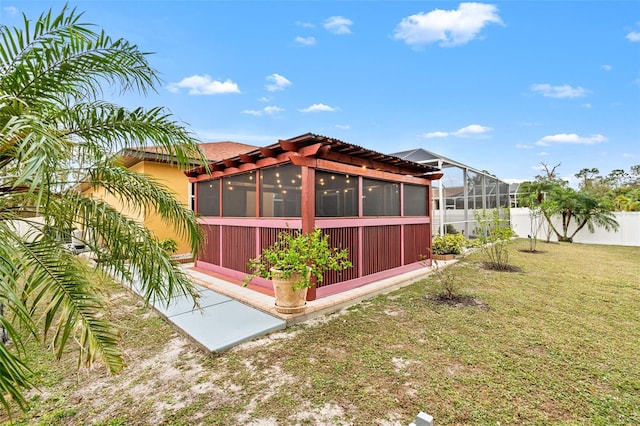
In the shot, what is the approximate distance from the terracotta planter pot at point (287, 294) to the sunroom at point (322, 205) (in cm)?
61

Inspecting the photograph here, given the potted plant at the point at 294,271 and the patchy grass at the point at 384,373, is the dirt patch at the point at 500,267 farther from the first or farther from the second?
the potted plant at the point at 294,271

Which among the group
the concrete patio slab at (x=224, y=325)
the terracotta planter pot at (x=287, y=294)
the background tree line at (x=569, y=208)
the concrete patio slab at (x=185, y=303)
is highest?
the background tree line at (x=569, y=208)

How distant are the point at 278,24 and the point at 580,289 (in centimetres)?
1090

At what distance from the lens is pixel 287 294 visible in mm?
3893

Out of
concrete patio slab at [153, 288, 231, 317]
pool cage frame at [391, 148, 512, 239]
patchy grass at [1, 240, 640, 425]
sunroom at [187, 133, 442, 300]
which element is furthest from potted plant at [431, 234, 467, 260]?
concrete patio slab at [153, 288, 231, 317]

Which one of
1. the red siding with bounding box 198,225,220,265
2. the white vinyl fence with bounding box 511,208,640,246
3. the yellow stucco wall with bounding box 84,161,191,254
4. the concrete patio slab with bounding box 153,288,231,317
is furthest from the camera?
the white vinyl fence with bounding box 511,208,640,246

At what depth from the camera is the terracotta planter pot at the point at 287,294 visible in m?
3.87

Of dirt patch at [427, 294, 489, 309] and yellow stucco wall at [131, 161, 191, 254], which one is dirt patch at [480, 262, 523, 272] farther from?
yellow stucco wall at [131, 161, 191, 254]

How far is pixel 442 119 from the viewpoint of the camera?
47.7 feet

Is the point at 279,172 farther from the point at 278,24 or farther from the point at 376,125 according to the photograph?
the point at 376,125

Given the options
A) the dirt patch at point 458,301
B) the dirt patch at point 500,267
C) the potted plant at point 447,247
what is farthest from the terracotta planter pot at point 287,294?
the potted plant at point 447,247

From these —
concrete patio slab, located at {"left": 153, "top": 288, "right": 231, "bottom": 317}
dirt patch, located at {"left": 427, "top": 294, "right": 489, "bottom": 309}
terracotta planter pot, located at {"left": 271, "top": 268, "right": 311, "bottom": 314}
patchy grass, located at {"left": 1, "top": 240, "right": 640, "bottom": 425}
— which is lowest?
patchy grass, located at {"left": 1, "top": 240, "right": 640, "bottom": 425}

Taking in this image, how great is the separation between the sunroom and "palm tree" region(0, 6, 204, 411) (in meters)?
1.70

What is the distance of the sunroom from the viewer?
15.1ft
